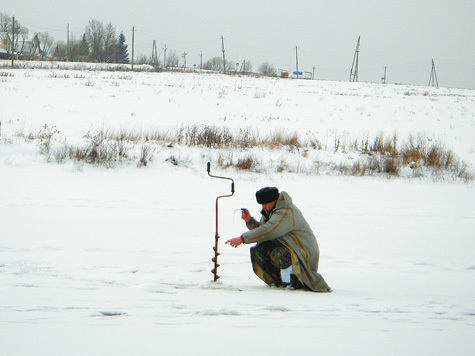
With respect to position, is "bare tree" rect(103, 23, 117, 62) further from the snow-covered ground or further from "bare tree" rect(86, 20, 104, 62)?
the snow-covered ground

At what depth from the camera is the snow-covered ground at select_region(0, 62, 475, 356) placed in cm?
382

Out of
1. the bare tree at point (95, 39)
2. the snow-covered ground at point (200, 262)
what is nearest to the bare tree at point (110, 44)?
the bare tree at point (95, 39)

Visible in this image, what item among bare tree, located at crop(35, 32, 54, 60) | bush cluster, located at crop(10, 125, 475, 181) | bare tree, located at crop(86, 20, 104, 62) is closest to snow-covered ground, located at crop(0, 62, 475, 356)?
bush cluster, located at crop(10, 125, 475, 181)

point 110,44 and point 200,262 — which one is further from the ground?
point 110,44

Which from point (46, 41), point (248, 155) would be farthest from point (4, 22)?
point (248, 155)

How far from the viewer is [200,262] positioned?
7.06 metres

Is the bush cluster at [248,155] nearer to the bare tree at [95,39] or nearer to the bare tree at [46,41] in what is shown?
the bare tree at [95,39]

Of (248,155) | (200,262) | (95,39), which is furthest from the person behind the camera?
(95,39)

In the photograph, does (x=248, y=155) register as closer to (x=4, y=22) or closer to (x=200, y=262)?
(x=200, y=262)

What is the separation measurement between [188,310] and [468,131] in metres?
21.9

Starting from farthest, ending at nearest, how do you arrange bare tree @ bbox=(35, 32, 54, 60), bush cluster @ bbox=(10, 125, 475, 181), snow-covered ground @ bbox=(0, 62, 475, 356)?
bare tree @ bbox=(35, 32, 54, 60)
bush cluster @ bbox=(10, 125, 475, 181)
snow-covered ground @ bbox=(0, 62, 475, 356)

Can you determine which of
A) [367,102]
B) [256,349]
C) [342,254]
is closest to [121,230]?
[342,254]

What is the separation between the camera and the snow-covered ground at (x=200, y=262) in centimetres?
382

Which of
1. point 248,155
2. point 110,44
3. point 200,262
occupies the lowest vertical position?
point 200,262
